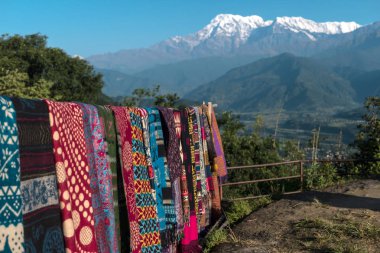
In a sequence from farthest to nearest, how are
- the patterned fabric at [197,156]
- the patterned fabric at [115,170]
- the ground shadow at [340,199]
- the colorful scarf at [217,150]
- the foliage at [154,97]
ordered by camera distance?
the foliage at [154,97]
the ground shadow at [340,199]
the colorful scarf at [217,150]
the patterned fabric at [197,156]
the patterned fabric at [115,170]

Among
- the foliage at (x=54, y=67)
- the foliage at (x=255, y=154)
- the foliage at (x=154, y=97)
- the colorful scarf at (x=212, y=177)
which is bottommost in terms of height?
the foliage at (x=255, y=154)

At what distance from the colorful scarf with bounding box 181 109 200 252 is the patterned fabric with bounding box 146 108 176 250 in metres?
0.97

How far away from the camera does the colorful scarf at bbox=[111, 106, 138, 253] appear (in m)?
3.50

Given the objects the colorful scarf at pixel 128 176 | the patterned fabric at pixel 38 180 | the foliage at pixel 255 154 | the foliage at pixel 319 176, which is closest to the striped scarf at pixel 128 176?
the colorful scarf at pixel 128 176

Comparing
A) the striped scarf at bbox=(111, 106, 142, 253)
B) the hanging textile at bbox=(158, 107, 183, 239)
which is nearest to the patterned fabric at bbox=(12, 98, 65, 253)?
the striped scarf at bbox=(111, 106, 142, 253)

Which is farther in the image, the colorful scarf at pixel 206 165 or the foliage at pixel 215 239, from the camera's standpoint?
the colorful scarf at pixel 206 165

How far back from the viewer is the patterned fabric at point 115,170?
3.30m

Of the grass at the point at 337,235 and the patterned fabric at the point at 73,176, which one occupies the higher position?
the patterned fabric at the point at 73,176

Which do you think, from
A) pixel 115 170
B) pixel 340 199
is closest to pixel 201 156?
pixel 115 170

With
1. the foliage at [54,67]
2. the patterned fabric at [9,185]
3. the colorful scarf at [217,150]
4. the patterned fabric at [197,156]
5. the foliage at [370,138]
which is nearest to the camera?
the patterned fabric at [9,185]

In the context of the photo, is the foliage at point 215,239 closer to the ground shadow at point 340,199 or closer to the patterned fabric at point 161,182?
the patterned fabric at point 161,182

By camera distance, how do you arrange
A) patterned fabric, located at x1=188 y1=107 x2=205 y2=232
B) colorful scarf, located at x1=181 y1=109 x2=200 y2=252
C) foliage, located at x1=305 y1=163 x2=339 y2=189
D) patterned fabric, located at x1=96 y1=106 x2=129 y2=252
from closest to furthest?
patterned fabric, located at x1=96 y1=106 x2=129 y2=252 → colorful scarf, located at x1=181 y1=109 x2=200 y2=252 → patterned fabric, located at x1=188 y1=107 x2=205 y2=232 → foliage, located at x1=305 y1=163 x2=339 y2=189

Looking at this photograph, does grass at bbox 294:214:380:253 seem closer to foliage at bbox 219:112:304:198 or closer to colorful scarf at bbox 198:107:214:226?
colorful scarf at bbox 198:107:214:226

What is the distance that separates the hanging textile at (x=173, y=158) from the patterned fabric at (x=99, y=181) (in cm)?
150
